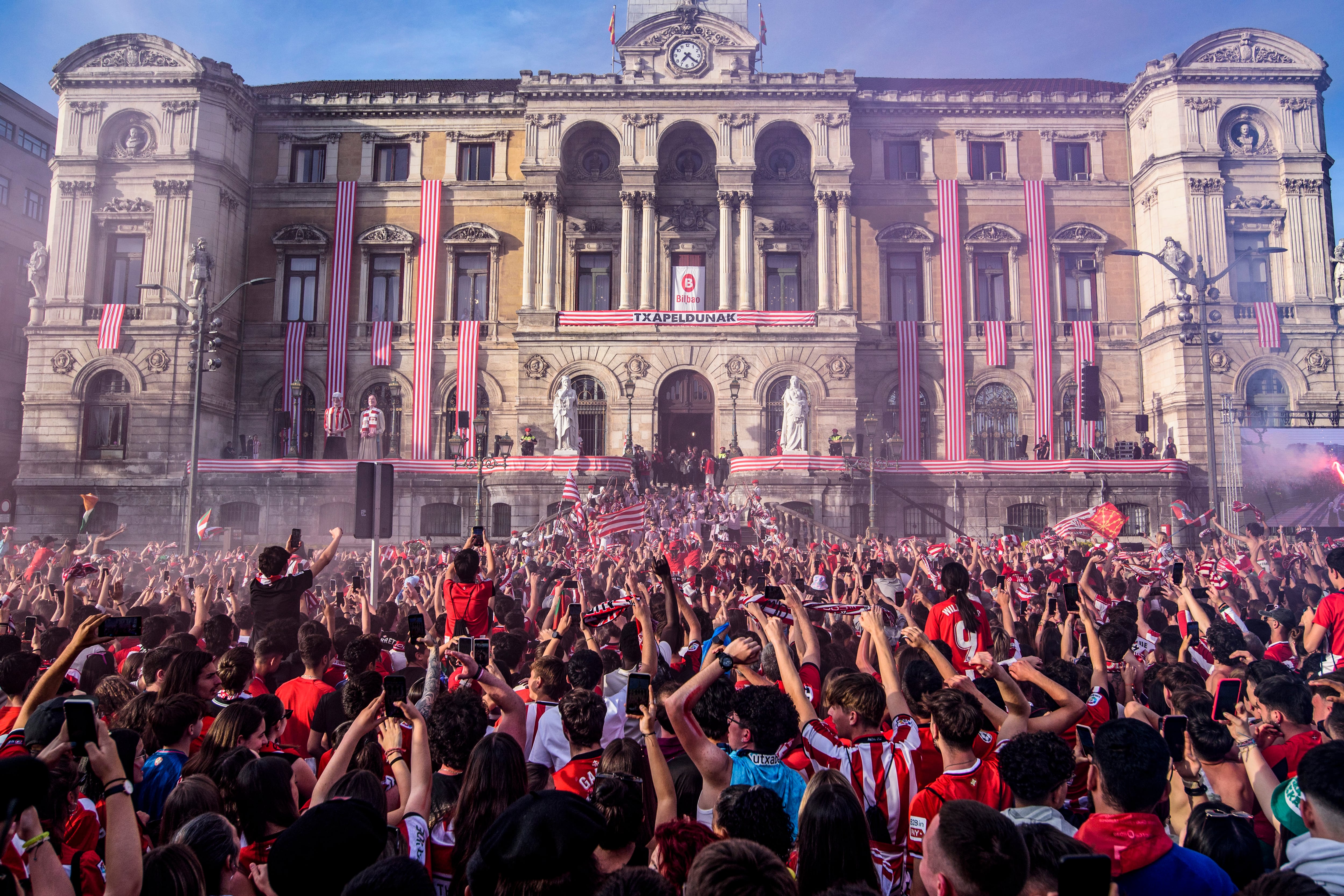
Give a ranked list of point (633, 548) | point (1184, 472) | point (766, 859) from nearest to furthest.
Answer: point (766, 859), point (633, 548), point (1184, 472)

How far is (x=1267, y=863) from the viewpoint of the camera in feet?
13.4

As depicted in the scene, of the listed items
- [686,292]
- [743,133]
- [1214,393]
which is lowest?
[1214,393]

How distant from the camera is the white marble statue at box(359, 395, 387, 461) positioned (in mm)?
34938

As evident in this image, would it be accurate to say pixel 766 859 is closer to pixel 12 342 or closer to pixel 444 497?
pixel 444 497

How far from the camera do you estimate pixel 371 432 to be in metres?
35.0

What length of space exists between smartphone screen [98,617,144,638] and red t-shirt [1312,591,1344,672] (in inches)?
340

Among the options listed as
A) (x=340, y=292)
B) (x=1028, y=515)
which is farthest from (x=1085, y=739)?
(x=340, y=292)

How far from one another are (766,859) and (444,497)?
109ft

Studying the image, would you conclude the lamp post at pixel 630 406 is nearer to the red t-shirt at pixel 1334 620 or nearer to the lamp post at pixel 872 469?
the lamp post at pixel 872 469

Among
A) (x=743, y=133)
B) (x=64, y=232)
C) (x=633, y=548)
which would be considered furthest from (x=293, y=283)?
(x=633, y=548)

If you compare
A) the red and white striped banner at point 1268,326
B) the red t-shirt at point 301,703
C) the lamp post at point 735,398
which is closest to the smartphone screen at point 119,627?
the red t-shirt at point 301,703

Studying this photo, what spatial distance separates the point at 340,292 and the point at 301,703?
1478 inches

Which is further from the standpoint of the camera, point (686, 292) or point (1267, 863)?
point (686, 292)

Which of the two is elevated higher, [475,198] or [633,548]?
[475,198]
